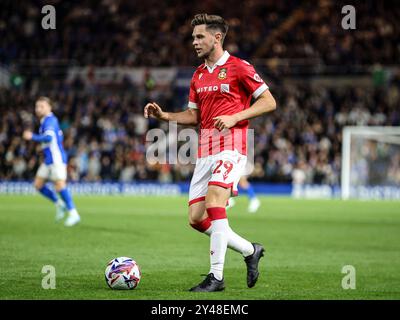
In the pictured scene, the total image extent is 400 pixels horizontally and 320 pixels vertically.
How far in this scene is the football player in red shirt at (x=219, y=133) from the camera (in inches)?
320

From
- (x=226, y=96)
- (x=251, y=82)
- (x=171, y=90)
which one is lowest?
(x=171, y=90)

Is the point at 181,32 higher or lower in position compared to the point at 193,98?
higher

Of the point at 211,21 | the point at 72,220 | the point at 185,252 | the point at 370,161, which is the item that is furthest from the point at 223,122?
the point at 370,161

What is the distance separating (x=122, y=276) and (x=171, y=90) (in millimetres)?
27487

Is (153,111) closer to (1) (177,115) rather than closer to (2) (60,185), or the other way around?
(1) (177,115)

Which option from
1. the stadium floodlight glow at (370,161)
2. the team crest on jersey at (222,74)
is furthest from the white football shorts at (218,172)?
the stadium floodlight glow at (370,161)

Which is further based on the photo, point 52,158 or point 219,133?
point 52,158

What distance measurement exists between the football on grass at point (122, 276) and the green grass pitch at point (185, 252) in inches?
4.3

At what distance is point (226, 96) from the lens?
8.41m

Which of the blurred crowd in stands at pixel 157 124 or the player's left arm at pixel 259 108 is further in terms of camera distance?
the blurred crowd in stands at pixel 157 124

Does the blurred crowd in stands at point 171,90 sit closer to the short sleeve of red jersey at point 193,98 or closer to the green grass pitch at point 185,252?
the green grass pitch at point 185,252

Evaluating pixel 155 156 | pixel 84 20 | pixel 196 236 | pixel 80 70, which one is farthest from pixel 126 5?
pixel 196 236

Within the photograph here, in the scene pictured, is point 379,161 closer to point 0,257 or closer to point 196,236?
point 196,236

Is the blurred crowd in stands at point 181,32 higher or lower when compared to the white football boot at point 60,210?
higher
